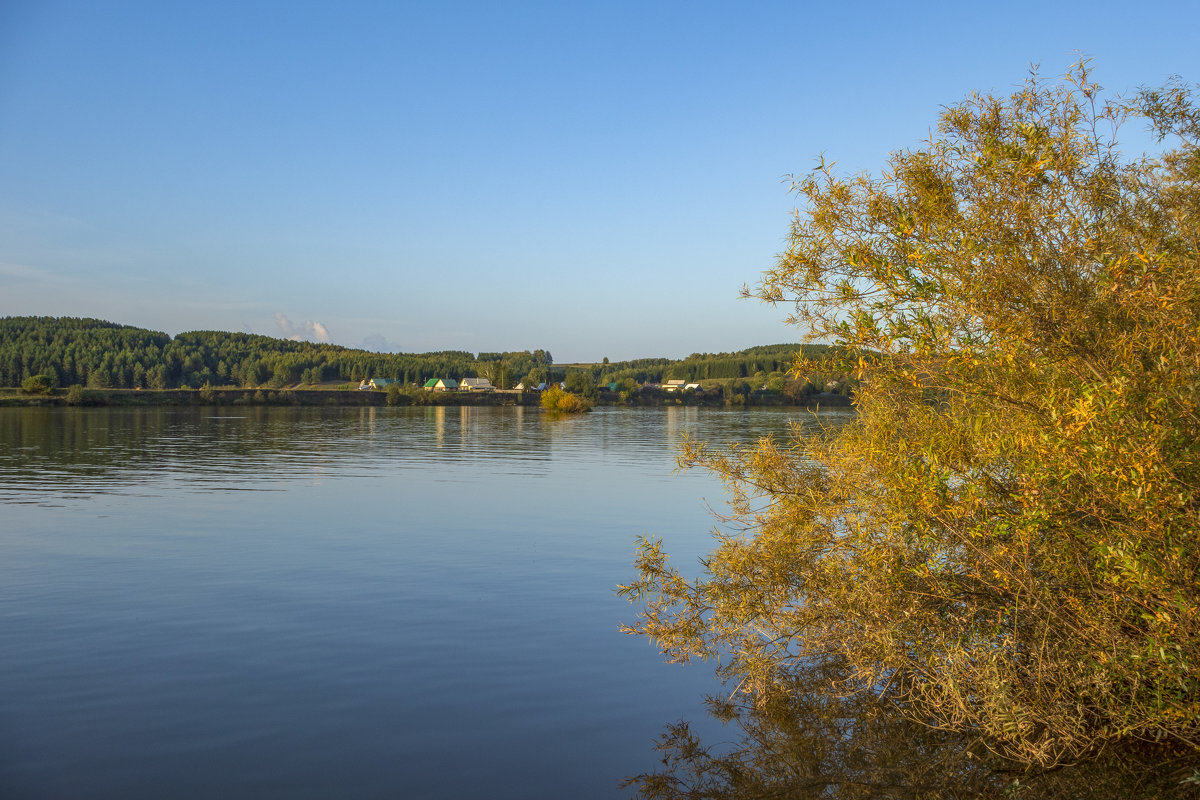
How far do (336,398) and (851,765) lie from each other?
140857 mm

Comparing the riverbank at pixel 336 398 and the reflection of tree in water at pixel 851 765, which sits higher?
the riverbank at pixel 336 398

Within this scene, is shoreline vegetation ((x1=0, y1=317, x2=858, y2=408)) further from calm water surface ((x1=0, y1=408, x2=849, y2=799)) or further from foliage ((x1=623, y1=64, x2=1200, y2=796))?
foliage ((x1=623, y1=64, x2=1200, y2=796))

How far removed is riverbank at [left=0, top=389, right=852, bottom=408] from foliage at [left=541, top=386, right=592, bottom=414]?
36.7 meters

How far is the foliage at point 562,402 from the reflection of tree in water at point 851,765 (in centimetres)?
10537

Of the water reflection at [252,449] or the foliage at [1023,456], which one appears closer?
the foliage at [1023,456]

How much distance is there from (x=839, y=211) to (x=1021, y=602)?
452 cm

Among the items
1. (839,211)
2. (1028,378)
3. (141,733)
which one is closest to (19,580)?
(141,733)

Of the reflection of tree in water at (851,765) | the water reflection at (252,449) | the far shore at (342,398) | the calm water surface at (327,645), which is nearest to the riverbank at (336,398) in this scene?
the far shore at (342,398)

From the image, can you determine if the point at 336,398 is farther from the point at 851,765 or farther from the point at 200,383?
the point at 851,765

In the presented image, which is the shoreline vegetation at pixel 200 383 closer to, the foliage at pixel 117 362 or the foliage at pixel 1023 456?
the foliage at pixel 117 362

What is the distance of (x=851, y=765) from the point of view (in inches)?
356

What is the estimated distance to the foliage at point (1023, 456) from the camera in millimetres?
6734

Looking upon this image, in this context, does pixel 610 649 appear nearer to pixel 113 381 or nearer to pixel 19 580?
pixel 19 580

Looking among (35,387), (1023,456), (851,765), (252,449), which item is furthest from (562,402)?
(1023,456)
